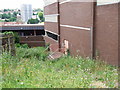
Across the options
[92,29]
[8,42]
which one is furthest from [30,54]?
[92,29]

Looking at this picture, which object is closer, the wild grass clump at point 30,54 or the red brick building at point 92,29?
the red brick building at point 92,29

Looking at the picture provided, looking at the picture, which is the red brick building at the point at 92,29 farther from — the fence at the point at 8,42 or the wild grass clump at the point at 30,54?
the fence at the point at 8,42

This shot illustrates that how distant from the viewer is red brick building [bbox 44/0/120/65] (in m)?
8.54

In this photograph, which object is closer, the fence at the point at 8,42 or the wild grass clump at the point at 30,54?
the fence at the point at 8,42

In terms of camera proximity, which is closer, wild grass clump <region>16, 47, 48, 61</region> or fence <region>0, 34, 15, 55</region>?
fence <region>0, 34, 15, 55</region>

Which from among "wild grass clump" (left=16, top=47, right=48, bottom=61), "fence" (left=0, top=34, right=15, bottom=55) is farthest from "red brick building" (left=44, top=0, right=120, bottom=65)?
"fence" (left=0, top=34, right=15, bottom=55)

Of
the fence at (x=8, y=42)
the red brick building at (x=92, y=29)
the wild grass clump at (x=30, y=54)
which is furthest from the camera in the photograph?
the wild grass clump at (x=30, y=54)

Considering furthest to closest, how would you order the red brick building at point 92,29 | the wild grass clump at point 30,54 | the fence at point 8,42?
the wild grass clump at point 30,54
the red brick building at point 92,29
the fence at point 8,42

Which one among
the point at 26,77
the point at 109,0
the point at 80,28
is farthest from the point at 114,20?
the point at 26,77

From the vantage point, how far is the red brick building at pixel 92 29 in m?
8.54

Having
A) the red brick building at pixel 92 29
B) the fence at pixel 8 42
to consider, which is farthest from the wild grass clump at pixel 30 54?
the red brick building at pixel 92 29

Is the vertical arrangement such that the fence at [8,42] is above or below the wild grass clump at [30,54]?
above

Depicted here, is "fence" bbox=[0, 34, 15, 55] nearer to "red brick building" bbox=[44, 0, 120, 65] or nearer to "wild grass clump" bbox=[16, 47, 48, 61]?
"wild grass clump" bbox=[16, 47, 48, 61]

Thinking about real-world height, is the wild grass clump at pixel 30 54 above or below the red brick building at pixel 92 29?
below
